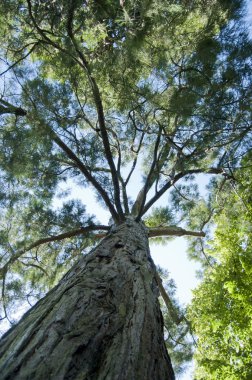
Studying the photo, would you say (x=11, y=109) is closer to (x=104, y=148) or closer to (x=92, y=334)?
(x=104, y=148)

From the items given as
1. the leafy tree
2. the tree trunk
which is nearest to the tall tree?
the tree trunk

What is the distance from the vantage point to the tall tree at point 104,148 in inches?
51.3

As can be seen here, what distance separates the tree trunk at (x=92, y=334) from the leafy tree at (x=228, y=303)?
287cm

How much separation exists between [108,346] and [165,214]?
523 centimetres

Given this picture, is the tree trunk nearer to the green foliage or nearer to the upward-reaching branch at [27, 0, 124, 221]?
the upward-reaching branch at [27, 0, 124, 221]

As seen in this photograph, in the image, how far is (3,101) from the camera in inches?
161

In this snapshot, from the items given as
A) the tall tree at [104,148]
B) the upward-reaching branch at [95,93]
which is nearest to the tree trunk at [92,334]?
the tall tree at [104,148]

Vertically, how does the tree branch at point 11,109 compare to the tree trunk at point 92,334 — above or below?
above

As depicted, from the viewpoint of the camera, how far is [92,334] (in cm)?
129

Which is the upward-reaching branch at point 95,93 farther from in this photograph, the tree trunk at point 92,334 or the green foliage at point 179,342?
Answer: the green foliage at point 179,342

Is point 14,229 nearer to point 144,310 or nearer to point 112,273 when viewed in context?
point 112,273

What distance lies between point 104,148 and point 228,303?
3159 mm

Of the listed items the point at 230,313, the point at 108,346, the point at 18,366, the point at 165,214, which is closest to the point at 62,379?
the point at 18,366

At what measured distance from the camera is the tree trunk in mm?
1067
